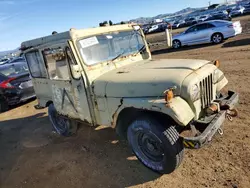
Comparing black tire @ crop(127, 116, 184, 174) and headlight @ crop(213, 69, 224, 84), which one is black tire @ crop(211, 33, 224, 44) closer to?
headlight @ crop(213, 69, 224, 84)

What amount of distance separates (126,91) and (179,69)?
34.6 inches

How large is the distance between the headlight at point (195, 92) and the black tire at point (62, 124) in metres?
3.12

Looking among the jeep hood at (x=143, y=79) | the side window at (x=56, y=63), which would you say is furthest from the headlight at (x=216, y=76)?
the side window at (x=56, y=63)

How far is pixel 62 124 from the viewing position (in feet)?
19.3

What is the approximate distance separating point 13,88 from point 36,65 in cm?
423

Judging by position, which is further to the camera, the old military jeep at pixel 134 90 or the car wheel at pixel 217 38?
the car wheel at pixel 217 38

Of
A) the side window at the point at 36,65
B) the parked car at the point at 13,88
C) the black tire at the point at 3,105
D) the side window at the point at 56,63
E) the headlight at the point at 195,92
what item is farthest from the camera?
the black tire at the point at 3,105

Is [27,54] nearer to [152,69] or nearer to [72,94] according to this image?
[72,94]

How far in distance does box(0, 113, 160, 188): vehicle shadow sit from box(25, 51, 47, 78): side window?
5.28ft

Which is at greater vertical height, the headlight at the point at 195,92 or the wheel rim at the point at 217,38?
the headlight at the point at 195,92

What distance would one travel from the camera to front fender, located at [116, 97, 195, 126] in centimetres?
312

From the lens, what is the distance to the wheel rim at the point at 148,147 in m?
3.60

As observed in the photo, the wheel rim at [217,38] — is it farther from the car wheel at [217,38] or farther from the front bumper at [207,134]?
the front bumper at [207,134]

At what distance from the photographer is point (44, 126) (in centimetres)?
678
